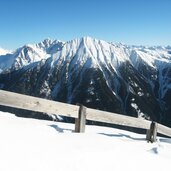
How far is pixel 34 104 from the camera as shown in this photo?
9211mm

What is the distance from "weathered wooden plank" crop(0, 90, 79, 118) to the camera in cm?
845

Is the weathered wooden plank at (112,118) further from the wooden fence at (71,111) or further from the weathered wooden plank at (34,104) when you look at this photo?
the weathered wooden plank at (34,104)

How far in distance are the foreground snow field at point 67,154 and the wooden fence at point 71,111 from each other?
0.70 metres

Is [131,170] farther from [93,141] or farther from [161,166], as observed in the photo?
[93,141]

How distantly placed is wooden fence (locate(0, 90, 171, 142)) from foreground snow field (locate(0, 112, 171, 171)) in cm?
70

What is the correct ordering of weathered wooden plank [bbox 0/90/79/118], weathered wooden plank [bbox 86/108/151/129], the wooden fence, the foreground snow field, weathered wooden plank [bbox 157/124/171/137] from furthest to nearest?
1. weathered wooden plank [bbox 157/124/171/137]
2. weathered wooden plank [bbox 86/108/151/129]
3. the wooden fence
4. weathered wooden plank [bbox 0/90/79/118]
5. the foreground snow field

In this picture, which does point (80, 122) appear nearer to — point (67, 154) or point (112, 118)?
point (112, 118)

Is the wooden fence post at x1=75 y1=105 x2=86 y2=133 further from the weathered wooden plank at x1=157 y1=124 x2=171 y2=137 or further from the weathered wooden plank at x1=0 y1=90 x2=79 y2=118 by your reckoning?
the weathered wooden plank at x1=157 y1=124 x2=171 y2=137

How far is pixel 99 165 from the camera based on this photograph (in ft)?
22.2

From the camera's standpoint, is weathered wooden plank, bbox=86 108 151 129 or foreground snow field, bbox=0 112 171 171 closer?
foreground snow field, bbox=0 112 171 171

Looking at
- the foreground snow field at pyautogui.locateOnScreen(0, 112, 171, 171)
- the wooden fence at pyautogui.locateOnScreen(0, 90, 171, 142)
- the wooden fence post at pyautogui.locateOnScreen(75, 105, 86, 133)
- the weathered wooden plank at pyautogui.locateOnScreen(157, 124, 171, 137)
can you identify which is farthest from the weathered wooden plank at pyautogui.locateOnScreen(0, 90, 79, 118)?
the weathered wooden plank at pyautogui.locateOnScreen(157, 124, 171, 137)

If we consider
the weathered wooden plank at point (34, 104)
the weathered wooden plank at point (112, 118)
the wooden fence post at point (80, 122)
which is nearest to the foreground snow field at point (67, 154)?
the weathered wooden plank at point (34, 104)

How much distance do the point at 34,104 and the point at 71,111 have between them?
5.30 ft

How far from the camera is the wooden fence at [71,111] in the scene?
861cm
